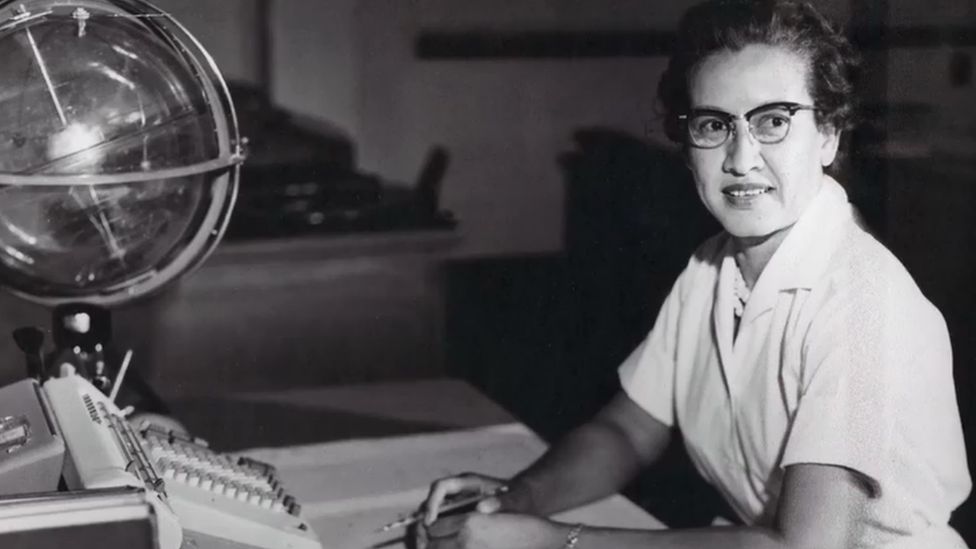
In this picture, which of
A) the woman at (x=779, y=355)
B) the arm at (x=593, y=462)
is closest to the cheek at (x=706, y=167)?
the woman at (x=779, y=355)

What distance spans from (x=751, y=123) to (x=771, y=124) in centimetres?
3

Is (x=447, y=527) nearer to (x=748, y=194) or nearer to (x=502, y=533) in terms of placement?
(x=502, y=533)

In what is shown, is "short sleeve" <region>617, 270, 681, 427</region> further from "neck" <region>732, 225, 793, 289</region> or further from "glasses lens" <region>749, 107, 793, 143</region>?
"glasses lens" <region>749, 107, 793, 143</region>

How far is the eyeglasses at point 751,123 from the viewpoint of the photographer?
141cm

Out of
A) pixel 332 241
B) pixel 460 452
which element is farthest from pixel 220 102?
pixel 332 241

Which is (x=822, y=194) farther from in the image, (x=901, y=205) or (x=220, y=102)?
(x=220, y=102)

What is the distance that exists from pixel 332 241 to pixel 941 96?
5.05ft

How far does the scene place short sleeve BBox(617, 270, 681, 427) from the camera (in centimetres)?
165

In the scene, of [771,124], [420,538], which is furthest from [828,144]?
[420,538]

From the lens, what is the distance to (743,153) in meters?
1.43

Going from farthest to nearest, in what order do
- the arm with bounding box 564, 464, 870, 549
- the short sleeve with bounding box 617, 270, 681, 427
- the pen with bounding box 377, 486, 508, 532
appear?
1. the short sleeve with bounding box 617, 270, 681, 427
2. the pen with bounding box 377, 486, 508, 532
3. the arm with bounding box 564, 464, 870, 549

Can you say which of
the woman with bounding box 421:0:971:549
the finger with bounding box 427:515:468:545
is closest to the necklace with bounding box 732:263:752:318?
the woman with bounding box 421:0:971:549

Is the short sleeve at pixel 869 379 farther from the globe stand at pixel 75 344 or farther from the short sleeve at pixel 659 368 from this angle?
the globe stand at pixel 75 344

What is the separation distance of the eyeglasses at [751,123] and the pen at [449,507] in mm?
521
